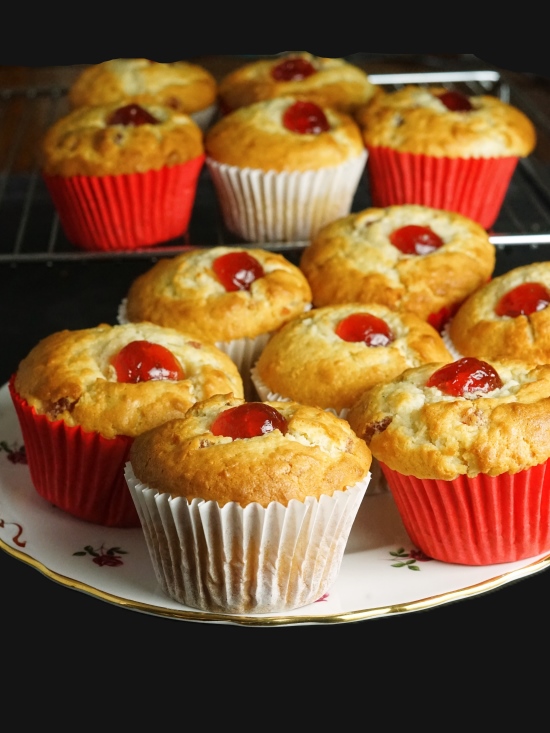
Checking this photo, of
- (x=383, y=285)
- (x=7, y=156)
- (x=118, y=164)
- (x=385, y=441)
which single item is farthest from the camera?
(x=7, y=156)

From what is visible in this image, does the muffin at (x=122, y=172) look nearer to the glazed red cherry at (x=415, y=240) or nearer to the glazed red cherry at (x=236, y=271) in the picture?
the glazed red cherry at (x=236, y=271)

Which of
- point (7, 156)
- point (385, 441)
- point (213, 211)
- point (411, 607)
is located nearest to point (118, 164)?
point (213, 211)

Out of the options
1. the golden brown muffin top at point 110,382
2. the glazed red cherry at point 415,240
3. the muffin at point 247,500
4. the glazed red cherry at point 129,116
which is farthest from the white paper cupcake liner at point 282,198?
the muffin at point 247,500

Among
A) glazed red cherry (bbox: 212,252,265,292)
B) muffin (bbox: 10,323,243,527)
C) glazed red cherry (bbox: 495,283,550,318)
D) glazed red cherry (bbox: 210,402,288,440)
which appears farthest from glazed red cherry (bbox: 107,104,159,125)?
glazed red cherry (bbox: 210,402,288,440)

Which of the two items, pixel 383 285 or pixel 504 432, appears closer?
pixel 504 432

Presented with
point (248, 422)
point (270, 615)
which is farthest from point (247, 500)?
point (270, 615)

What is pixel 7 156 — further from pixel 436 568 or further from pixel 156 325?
pixel 436 568

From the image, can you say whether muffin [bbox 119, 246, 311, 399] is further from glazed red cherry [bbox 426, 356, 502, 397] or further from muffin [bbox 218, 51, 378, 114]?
muffin [bbox 218, 51, 378, 114]
